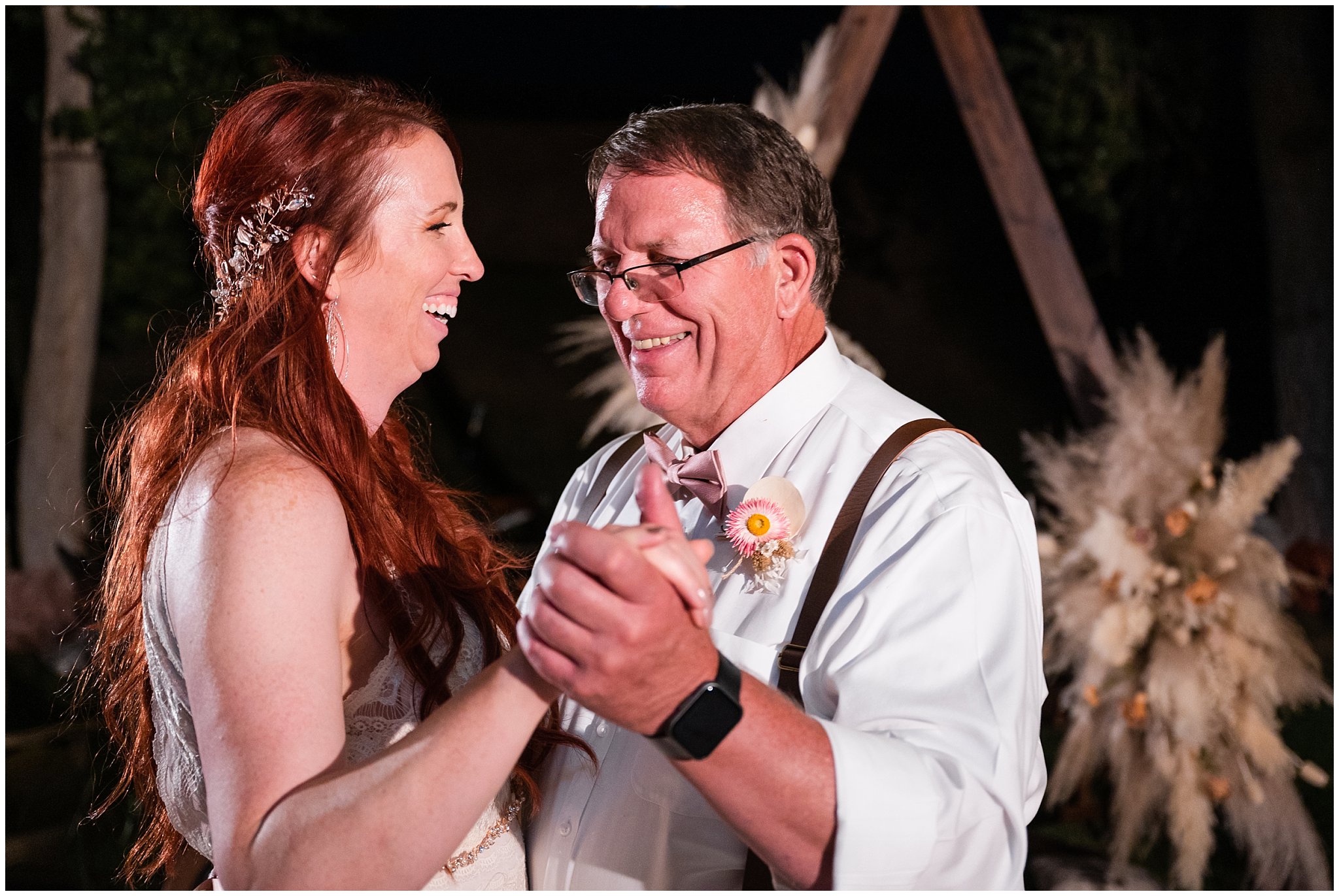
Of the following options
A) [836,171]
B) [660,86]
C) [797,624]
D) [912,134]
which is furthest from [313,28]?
[797,624]

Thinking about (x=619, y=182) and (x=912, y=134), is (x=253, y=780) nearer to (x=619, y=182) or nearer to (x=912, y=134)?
(x=619, y=182)

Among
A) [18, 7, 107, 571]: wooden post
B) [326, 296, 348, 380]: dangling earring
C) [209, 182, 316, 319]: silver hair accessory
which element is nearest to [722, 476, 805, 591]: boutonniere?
[326, 296, 348, 380]: dangling earring

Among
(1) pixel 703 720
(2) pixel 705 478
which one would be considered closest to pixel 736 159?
(2) pixel 705 478

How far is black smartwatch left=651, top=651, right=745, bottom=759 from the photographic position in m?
1.22

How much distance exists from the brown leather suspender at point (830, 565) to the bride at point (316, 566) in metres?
0.37

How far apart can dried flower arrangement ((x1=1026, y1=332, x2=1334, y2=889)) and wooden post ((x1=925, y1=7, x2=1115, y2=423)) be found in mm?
284

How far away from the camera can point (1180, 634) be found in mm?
2906

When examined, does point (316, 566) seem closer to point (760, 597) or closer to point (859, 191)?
point (760, 597)

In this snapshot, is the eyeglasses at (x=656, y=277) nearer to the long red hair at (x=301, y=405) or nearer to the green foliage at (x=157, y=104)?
the long red hair at (x=301, y=405)

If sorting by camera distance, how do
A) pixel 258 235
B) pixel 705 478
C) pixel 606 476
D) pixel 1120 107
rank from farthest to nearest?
pixel 1120 107
pixel 606 476
pixel 705 478
pixel 258 235

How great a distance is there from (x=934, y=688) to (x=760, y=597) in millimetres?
354

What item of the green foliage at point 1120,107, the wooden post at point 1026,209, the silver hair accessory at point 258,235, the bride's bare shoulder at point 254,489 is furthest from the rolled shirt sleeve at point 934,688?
the green foliage at point 1120,107

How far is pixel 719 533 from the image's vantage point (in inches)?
72.3

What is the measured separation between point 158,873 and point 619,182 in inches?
106
